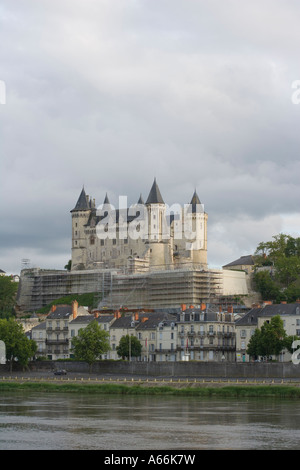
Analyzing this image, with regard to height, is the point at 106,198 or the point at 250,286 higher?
the point at 106,198

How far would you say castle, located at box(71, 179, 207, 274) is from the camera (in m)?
142

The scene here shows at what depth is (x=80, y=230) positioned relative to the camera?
151 meters

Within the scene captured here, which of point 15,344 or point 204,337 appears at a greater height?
point 204,337

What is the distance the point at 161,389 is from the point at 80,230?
84.4m

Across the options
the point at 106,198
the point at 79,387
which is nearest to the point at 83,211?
the point at 106,198

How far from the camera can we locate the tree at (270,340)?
260 ft

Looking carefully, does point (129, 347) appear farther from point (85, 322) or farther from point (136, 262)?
point (136, 262)

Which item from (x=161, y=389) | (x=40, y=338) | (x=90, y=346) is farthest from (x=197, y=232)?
(x=161, y=389)

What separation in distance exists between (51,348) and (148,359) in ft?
42.6

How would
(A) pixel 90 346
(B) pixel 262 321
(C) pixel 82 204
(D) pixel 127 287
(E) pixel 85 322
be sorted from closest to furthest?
(A) pixel 90 346, (B) pixel 262 321, (E) pixel 85 322, (D) pixel 127 287, (C) pixel 82 204

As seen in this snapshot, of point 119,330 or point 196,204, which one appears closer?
point 119,330

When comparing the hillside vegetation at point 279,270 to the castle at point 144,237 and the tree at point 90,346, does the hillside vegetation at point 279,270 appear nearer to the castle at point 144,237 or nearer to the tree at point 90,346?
the castle at point 144,237

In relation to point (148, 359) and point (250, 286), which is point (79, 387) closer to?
point (148, 359)

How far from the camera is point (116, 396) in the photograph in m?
67.6
